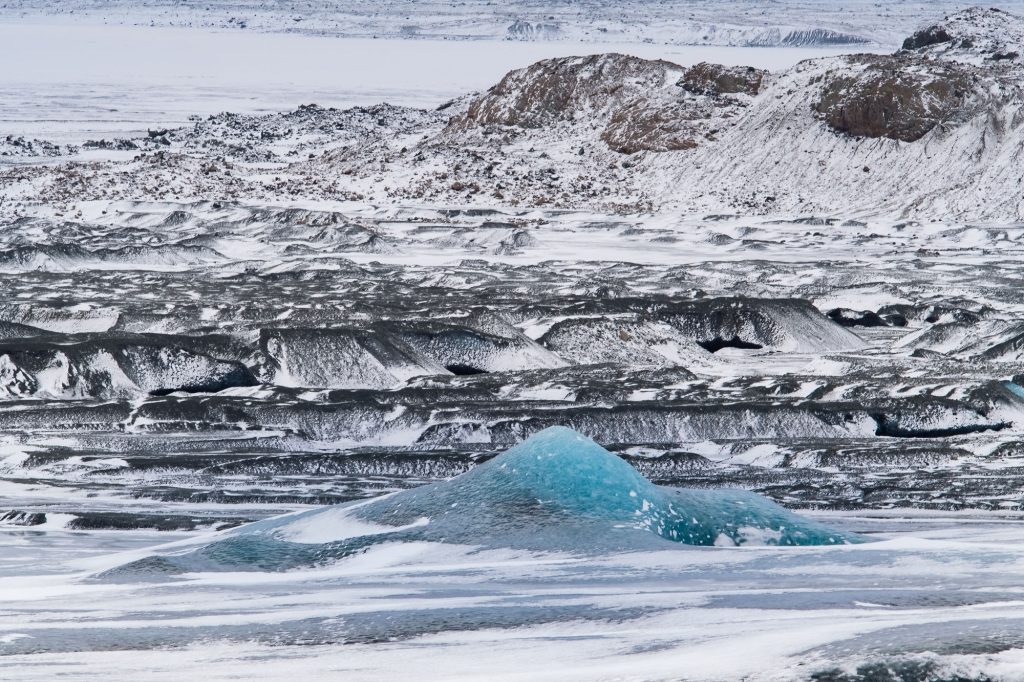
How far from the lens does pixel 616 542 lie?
9703 mm

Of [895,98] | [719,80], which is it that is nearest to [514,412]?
[895,98]

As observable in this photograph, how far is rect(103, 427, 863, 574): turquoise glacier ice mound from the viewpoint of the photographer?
32.4 ft

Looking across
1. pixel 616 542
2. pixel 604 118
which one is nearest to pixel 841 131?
pixel 604 118

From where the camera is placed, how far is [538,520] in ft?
32.9

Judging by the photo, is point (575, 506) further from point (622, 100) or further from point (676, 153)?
point (622, 100)

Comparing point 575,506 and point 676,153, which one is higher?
point 575,506

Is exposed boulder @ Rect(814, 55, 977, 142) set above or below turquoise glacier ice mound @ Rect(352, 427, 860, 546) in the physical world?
above

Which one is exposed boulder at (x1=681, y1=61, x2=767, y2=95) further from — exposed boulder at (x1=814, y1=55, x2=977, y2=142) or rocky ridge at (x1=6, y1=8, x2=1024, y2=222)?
exposed boulder at (x1=814, y1=55, x2=977, y2=142)

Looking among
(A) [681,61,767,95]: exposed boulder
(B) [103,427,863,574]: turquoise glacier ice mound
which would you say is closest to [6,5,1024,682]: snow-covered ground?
(B) [103,427,863,574]: turquoise glacier ice mound

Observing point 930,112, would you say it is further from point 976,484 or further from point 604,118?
point 976,484

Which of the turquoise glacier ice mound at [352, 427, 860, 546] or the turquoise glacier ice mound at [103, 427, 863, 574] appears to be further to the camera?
the turquoise glacier ice mound at [352, 427, 860, 546]

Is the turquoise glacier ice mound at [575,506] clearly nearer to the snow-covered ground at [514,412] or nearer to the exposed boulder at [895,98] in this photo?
the snow-covered ground at [514,412]

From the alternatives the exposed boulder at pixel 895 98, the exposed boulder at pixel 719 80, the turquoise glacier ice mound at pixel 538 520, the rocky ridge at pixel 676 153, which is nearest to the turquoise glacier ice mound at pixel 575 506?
the turquoise glacier ice mound at pixel 538 520

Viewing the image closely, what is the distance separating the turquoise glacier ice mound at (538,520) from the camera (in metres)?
9.88
